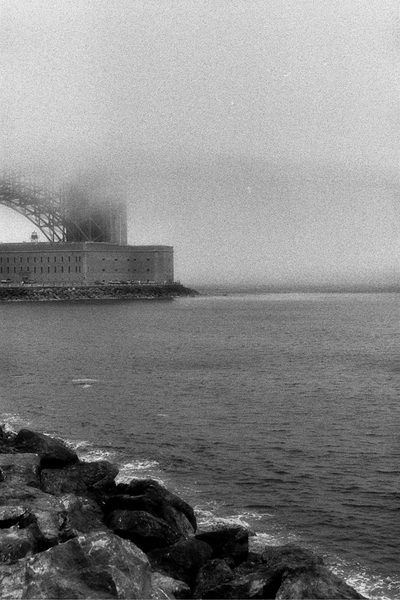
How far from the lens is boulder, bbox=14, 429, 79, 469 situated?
1914 cm

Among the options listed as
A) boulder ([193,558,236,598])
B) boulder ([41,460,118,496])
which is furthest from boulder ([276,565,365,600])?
→ boulder ([41,460,118,496])

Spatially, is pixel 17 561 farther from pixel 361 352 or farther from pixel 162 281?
pixel 162 281

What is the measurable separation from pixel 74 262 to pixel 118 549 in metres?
139

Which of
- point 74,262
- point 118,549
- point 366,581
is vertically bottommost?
point 366,581

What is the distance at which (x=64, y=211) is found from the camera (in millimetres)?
156625

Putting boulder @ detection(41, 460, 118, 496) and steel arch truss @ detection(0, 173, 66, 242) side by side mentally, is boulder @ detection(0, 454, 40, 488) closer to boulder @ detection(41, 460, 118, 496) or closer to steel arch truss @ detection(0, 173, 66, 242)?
boulder @ detection(41, 460, 118, 496)

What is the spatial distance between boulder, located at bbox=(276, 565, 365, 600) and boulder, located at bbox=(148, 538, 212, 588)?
186cm

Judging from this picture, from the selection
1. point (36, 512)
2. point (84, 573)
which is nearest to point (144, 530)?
point (36, 512)

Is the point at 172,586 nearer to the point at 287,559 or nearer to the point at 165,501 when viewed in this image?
the point at 287,559

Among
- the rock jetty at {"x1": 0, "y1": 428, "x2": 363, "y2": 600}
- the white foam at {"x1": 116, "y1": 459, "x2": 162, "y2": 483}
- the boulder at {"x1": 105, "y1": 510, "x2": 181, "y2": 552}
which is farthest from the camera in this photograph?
the white foam at {"x1": 116, "y1": 459, "x2": 162, "y2": 483}

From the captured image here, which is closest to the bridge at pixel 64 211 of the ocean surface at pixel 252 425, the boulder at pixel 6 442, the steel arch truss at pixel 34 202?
the steel arch truss at pixel 34 202

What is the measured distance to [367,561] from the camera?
46.4 feet

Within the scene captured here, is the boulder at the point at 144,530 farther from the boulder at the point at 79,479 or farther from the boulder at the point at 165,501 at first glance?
the boulder at the point at 79,479

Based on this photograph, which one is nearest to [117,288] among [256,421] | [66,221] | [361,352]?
[66,221]
